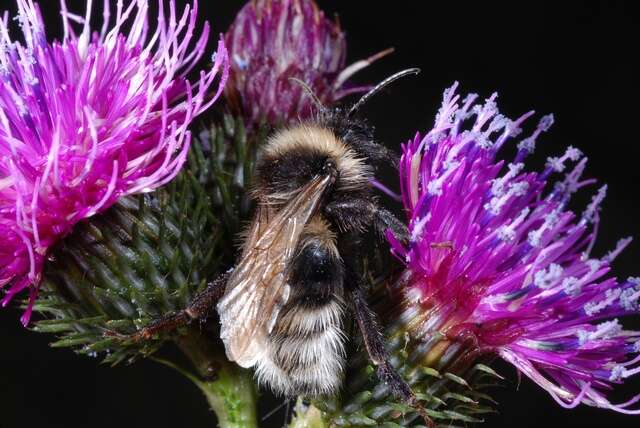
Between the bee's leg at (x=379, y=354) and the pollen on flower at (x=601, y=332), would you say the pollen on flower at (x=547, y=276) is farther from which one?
the bee's leg at (x=379, y=354)

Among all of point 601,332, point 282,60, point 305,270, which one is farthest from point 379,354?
point 282,60

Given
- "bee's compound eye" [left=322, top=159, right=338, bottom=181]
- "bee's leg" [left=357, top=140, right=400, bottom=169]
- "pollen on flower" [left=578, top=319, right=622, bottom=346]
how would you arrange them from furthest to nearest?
"bee's leg" [left=357, top=140, right=400, bottom=169]
"pollen on flower" [left=578, top=319, right=622, bottom=346]
"bee's compound eye" [left=322, top=159, right=338, bottom=181]

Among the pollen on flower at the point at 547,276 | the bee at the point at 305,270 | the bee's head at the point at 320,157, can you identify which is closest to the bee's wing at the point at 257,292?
the bee at the point at 305,270

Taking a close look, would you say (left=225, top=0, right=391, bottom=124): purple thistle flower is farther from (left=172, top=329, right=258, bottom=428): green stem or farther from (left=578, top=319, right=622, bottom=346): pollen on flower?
(left=578, top=319, right=622, bottom=346): pollen on flower

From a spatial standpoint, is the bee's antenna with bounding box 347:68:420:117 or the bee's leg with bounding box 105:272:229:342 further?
the bee's antenna with bounding box 347:68:420:117

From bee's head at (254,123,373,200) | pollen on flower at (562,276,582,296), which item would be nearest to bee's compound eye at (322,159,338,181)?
bee's head at (254,123,373,200)

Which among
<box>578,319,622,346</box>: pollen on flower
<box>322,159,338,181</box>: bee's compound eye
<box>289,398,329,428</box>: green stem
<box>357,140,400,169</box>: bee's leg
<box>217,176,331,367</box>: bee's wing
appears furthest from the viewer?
<box>289,398,329,428</box>: green stem
